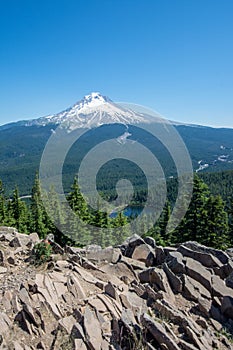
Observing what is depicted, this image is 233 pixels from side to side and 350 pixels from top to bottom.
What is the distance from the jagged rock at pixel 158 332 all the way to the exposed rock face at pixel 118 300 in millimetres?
19

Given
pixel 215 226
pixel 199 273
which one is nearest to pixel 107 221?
pixel 215 226

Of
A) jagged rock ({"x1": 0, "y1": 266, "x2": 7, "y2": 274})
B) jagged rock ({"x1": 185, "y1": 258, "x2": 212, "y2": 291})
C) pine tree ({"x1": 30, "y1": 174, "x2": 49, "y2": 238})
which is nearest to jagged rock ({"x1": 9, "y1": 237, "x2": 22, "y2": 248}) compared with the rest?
jagged rock ({"x1": 0, "y1": 266, "x2": 7, "y2": 274})

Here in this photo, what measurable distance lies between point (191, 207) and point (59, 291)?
18.8 metres

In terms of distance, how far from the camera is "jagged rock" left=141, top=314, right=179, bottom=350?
6195mm

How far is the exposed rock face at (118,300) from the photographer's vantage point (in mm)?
6562

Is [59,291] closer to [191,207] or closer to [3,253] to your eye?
[3,253]

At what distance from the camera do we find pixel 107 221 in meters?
28.7

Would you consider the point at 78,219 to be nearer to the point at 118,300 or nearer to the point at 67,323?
the point at 118,300

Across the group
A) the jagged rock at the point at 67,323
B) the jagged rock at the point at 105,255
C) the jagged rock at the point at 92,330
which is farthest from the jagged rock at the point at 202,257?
the jagged rock at the point at 67,323

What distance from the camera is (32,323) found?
7.18m

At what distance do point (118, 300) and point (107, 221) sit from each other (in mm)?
20673

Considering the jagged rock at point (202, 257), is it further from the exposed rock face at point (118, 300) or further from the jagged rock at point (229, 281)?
the jagged rock at point (229, 281)

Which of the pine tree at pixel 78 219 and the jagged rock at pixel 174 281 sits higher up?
the jagged rock at pixel 174 281

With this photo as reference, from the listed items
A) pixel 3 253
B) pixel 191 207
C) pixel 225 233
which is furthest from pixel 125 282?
pixel 225 233
